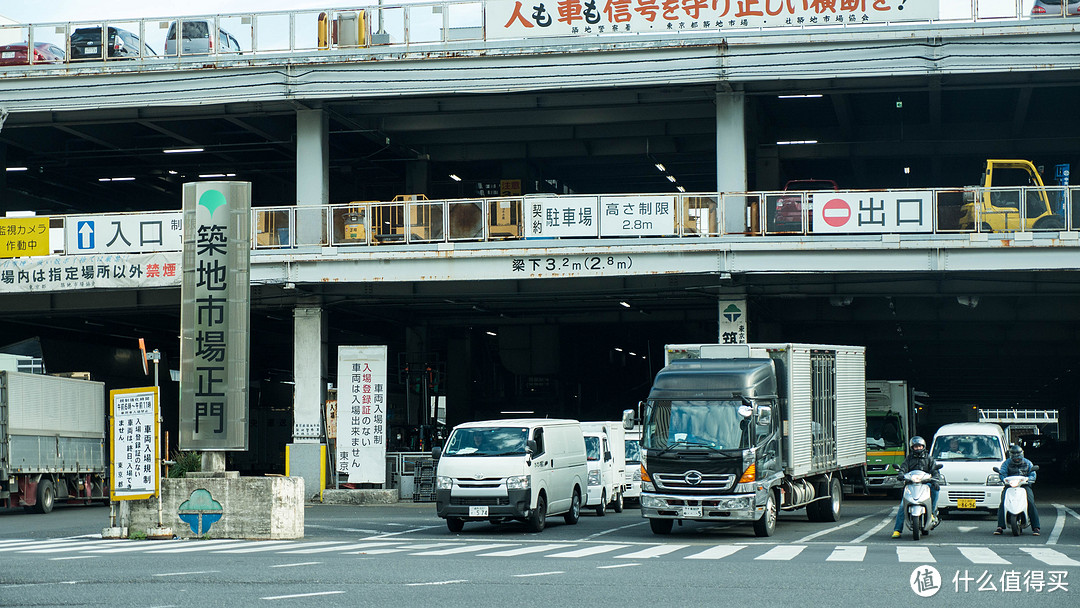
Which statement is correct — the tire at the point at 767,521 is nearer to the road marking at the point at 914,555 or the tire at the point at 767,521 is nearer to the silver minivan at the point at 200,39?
the road marking at the point at 914,555

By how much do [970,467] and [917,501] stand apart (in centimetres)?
650

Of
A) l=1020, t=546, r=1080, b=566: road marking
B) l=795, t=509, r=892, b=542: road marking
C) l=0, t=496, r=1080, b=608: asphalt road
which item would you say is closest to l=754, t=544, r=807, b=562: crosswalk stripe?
l=0, t=496, r=1080, b=608: asphalt road

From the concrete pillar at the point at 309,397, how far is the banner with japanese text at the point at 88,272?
397cm

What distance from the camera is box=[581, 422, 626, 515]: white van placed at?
27109 millimetres

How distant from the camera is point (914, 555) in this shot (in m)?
16.4

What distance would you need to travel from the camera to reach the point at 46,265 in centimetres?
3155

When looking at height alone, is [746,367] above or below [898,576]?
above

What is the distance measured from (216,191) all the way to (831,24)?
15.9m

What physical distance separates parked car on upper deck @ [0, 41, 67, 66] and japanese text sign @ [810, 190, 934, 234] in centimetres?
2089

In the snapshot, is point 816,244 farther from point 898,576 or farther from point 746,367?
point 898,576

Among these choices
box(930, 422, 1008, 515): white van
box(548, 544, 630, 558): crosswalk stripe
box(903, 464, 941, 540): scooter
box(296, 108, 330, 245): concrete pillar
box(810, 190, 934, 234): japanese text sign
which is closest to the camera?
box(548, 544, 630, 558): crosswalk stripe

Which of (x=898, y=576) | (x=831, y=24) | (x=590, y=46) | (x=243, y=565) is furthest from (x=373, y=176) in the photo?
(x=898, y=576)

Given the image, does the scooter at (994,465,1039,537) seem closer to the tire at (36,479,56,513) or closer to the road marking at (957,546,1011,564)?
the road marking at (957,546,1011,564)

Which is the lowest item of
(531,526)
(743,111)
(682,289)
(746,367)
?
(531,526)
